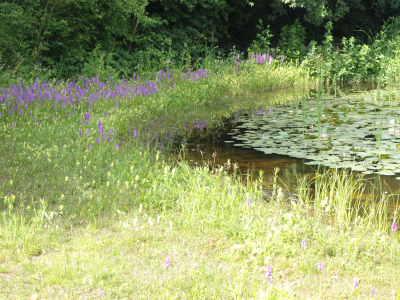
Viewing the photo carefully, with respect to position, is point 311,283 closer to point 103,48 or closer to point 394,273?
point 394,273

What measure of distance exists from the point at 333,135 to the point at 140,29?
10.9m

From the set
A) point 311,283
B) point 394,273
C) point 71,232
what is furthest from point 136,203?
point 394,273

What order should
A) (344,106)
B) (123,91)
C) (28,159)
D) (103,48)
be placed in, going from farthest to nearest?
(103,48)
(344,106)
(123,91)
(28,159)

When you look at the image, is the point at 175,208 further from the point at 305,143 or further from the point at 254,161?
the point at 305,143

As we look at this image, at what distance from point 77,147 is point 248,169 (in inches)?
87.5

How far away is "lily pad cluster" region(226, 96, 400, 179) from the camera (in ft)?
18.9

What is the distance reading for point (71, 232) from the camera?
365 centimetres

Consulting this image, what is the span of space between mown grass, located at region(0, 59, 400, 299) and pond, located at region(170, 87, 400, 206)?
39.2 inches

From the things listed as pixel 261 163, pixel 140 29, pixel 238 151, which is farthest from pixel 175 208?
pixel 140 29

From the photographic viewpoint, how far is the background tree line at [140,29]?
11.6m

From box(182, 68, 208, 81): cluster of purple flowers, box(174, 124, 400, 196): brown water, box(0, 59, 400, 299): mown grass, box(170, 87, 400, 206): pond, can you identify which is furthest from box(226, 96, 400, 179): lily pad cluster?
box(182, 68, 208, 81): cluster of purple flowers

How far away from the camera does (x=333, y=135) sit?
23.4 ft

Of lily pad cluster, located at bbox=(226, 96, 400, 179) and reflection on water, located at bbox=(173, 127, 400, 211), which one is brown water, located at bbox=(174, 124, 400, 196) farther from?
lily pad cluster, located at bbox=(226, 96, 400, 179)

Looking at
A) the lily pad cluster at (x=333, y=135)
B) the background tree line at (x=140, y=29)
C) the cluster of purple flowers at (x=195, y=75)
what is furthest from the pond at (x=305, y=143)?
the background tree line at (x=140, y=29)
